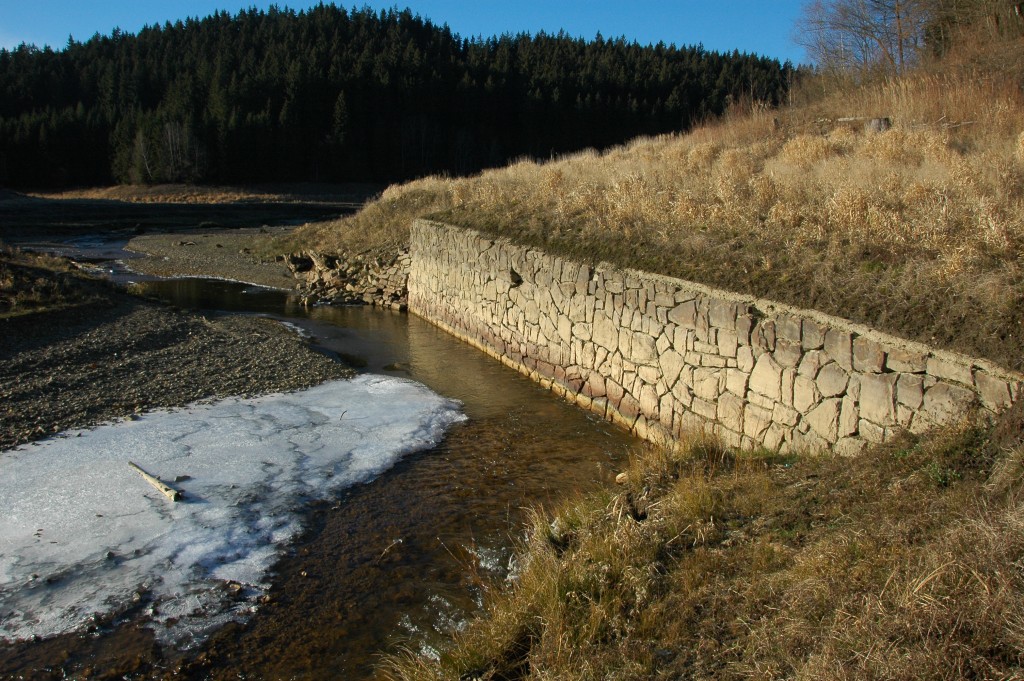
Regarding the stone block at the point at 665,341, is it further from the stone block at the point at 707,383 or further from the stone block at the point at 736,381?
the stone block at the point at 736,381

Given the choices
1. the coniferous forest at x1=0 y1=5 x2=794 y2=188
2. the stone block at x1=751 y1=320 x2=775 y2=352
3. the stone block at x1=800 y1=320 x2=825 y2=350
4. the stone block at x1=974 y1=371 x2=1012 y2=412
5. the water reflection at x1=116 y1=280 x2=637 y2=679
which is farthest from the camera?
the coniferous forest at x1=0 y1=5 x2=794 y2=188

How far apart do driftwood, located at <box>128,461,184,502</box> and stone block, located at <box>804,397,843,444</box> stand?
18.9 ft

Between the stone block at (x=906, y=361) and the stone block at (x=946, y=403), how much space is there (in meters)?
0.20

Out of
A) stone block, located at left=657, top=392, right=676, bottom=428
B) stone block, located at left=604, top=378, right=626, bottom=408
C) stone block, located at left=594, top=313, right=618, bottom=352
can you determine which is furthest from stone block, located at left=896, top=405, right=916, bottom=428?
stone block, located at left=594, top=313, right=618, bottom=352

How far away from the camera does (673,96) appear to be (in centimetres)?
7331

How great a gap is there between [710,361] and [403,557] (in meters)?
3.89

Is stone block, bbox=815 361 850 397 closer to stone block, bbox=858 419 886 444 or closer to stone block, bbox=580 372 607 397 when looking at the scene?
stone block, bbox=858 419 886 444

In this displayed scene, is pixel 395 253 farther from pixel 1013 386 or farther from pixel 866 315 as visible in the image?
pixel 1013 386

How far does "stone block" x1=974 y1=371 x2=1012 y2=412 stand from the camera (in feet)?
16.3

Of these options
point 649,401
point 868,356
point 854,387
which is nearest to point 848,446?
point 854,387

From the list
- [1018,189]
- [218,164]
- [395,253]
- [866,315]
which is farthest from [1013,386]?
[218,164]

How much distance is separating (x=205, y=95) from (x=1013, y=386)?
8198cm

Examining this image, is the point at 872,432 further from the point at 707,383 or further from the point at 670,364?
the point at 670,364

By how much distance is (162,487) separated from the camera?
21.6ft
